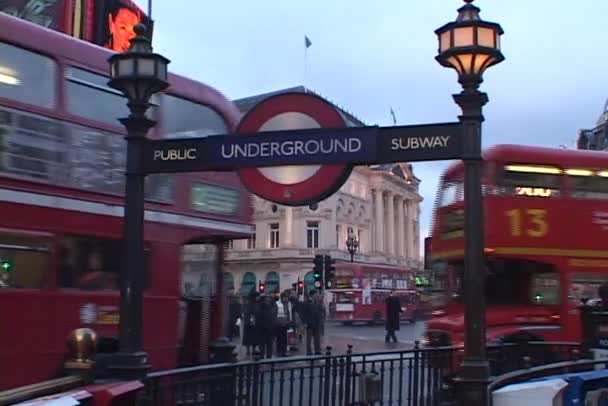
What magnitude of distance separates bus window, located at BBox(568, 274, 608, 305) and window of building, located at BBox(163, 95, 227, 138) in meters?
7.19

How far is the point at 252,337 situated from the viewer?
68.9 ft

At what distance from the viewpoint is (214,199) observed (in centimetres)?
1109

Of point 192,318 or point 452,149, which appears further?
point 192,318

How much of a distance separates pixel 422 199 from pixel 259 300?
90136 millimetres

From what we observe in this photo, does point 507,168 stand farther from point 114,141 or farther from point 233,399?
point 233,399

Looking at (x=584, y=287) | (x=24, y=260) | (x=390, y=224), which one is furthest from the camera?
(x=390, y=224)

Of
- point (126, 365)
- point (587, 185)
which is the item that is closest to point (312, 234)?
point (587, 185)

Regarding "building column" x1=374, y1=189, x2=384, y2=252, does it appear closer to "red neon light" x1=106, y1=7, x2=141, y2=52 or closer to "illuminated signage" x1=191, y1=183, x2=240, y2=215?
"red neon light" x1=106, y1=7, x2=141, y2=52

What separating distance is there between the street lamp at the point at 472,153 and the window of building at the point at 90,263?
15.2 feet

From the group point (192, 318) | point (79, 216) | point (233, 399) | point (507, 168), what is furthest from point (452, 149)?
point (507, 168)

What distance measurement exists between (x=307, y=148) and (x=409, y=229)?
97273 mm

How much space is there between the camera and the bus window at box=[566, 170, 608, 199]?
49.5 feet

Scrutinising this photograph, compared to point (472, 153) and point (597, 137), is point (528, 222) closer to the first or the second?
point (472, 153)

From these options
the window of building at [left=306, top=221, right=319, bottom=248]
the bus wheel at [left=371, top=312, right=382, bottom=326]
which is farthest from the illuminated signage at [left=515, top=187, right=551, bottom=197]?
the window of building at [left=306, top=221, right=319, bottom=248]
